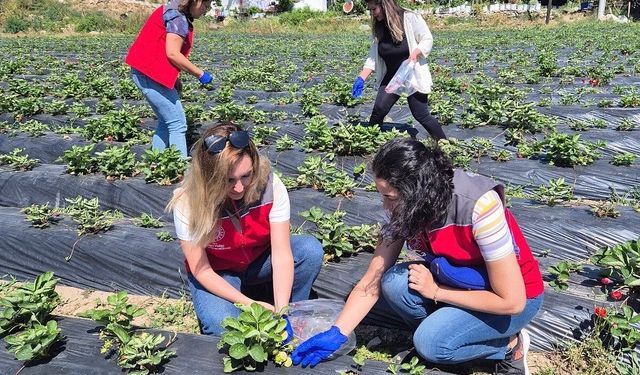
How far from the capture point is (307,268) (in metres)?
2.84

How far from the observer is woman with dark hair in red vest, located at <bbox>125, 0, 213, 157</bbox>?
421 cm

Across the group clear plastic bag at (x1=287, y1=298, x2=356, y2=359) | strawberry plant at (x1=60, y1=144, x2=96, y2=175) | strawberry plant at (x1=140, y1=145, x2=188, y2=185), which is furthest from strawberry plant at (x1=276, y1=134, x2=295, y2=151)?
clear plastic bag at (x1=287, y1=298, x2=356, y2=359)

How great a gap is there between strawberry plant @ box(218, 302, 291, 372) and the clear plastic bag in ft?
1.11

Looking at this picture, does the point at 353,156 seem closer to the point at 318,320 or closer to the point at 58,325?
the point at 318,320

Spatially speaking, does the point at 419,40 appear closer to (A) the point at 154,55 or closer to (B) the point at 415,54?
(B) the point at 415,54

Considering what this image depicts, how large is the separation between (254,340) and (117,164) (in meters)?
2.75

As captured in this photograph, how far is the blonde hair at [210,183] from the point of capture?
7.61 ft

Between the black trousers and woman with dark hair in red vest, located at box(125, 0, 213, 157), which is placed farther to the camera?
the black trousers

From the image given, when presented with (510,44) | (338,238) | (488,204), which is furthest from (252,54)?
(488,204)

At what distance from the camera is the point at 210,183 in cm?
235

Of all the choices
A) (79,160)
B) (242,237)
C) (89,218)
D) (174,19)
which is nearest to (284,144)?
(174,19)

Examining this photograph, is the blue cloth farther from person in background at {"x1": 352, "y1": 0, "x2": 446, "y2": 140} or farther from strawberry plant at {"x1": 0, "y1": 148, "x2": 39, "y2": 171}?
strawberry plant at {"x1": 0, "y1": 148, "x2": 39, "y2": 171}

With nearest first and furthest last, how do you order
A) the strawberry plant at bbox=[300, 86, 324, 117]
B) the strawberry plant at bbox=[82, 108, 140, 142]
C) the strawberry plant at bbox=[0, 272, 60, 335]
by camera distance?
1. the strawberry plant at bbox=[0, 272, 60, 335]
2. the strawberry plant at bbox=[82, 108, 140, 142]
3. the strawberry plant at bbox=[300, 86, 324, 117]

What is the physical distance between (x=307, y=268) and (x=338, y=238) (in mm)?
374
